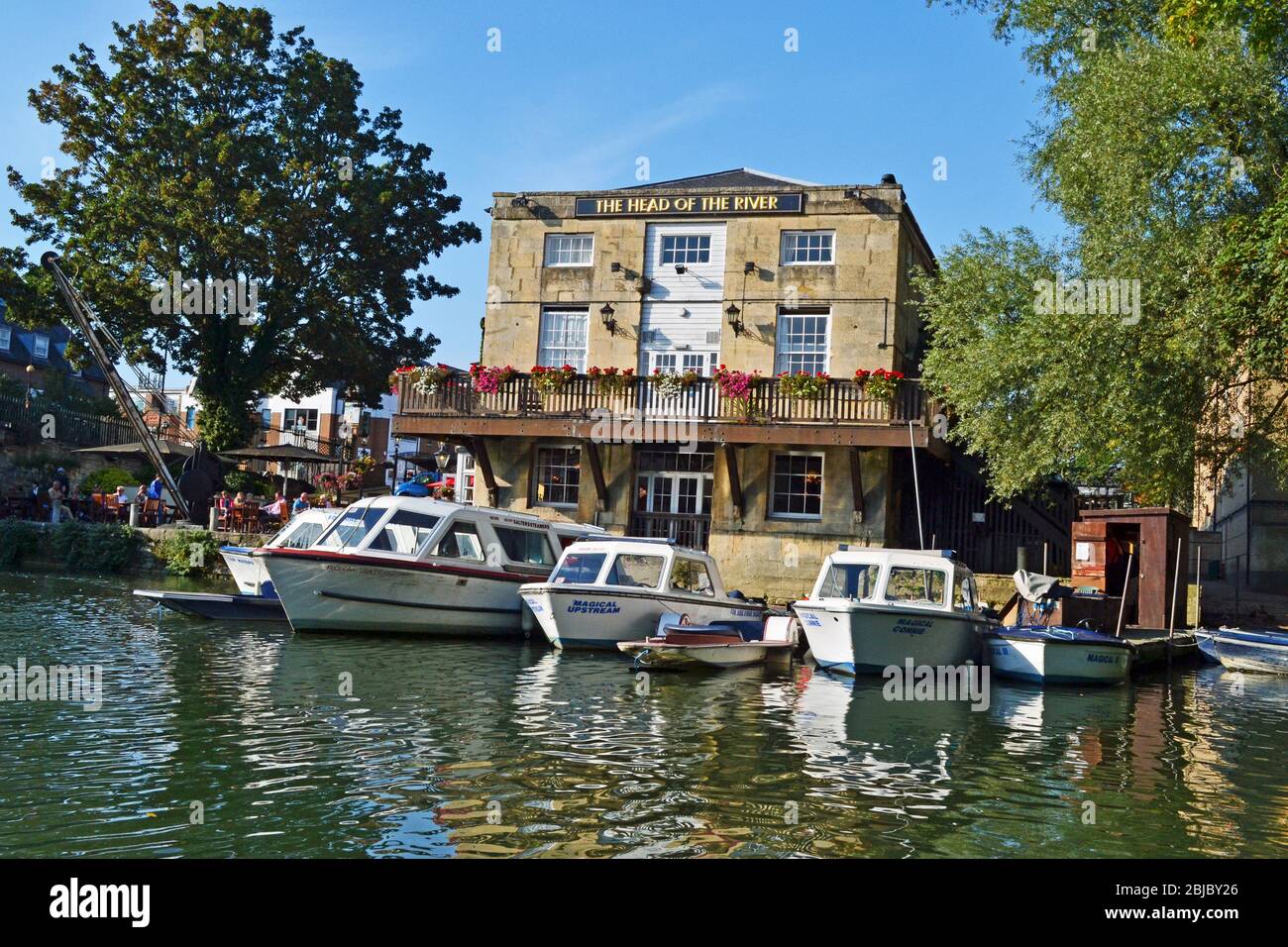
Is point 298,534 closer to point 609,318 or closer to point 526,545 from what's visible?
point 526,545

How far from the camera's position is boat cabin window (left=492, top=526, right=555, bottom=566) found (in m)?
22.8

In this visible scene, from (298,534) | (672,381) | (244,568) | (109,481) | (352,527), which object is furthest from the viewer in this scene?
(109,481)

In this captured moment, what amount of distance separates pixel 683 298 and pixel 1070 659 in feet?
48.0

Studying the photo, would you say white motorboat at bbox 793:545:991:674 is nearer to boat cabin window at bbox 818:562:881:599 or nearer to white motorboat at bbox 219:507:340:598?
boat cabin window at bbox 818:562:881:599

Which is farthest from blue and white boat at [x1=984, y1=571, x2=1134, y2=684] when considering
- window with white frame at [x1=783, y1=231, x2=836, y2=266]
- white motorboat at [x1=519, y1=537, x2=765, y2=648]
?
window with white frame at [x1=783, y1=231, x2=836, y2=266]

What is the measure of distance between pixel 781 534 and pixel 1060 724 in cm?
1371

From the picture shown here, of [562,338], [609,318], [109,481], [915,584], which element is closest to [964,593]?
[915,584]

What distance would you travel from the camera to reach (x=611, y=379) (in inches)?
1096

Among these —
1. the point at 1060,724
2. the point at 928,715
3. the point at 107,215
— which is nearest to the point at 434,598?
the point at 928,715

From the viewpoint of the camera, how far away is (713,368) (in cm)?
2881

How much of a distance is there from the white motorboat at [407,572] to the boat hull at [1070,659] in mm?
9270

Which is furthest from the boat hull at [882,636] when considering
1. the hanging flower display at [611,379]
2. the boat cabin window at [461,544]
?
the hanging flower display at [611,379]

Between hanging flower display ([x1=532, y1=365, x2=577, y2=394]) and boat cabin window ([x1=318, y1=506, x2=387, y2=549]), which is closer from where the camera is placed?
boat cabin window ([x1=318, y1=506, x2=387, y2=549])

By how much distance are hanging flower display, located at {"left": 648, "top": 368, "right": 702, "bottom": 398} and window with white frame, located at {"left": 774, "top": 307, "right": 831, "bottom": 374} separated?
238cm
